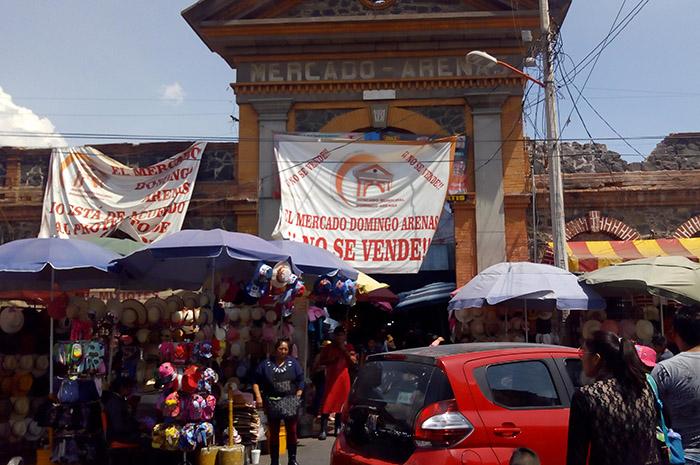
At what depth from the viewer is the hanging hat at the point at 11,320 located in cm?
1024

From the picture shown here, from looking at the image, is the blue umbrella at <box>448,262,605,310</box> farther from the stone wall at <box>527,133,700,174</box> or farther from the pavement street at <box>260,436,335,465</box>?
the stone wall at <box>527,133,700,174</box>

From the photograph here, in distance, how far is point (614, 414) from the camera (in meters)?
3.58

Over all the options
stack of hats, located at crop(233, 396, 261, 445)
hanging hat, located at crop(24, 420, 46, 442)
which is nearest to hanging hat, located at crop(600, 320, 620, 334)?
stack of hats, located at crop(233, 396, 261, 445)

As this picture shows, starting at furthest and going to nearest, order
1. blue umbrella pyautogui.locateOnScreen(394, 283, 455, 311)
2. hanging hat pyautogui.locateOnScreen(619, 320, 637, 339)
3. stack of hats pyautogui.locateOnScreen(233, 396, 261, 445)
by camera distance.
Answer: blue umbrella pyautogui.locateOnScreen(394, 283, 455, 311), hanging hat pyautogui.locateOnScreen(619, 320, 637, 339), stack of hats pyautogui.locateOnScreen(233, 396, 261, 445)

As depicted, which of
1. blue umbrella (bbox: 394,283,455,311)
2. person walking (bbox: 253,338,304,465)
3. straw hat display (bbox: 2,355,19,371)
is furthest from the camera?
blue umbrella (bbox: 394,283,455,311)

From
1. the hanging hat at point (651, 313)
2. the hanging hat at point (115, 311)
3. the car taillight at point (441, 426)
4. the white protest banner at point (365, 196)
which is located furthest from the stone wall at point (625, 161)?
the car taillight at point (441, 426)

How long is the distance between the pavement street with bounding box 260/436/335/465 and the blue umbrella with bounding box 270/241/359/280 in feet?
8.39

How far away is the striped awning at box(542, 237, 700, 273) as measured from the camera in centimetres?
1391

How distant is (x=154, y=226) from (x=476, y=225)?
6.93 meters

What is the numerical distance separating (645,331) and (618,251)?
3.51m

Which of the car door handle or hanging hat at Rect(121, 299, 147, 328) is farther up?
hanging hat at Rect(121, 299, 147, 328)

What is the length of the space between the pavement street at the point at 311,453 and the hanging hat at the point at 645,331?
17.1 ft

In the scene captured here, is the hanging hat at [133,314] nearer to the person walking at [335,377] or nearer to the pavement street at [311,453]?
the pavement street at [311,453]

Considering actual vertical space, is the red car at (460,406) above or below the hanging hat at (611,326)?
below
